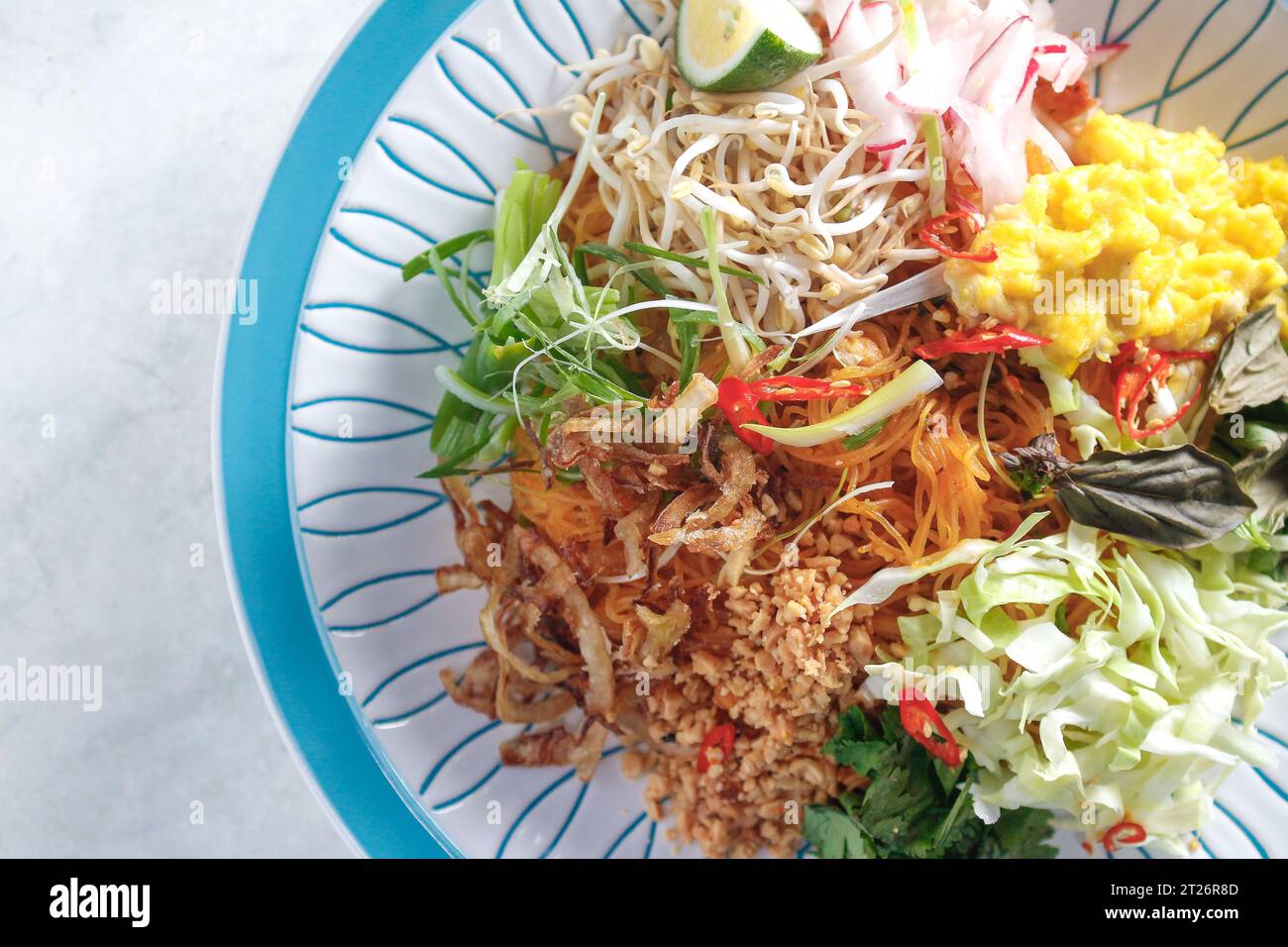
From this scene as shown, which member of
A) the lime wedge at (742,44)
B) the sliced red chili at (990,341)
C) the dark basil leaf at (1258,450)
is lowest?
the dark basil leaf at (1258,450)

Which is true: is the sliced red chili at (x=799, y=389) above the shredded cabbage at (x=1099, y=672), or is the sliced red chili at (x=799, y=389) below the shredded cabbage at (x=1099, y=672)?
above

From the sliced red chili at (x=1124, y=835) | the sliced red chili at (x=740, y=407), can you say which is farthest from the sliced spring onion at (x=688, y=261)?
the sliced red chili at (x=1124, y=835)

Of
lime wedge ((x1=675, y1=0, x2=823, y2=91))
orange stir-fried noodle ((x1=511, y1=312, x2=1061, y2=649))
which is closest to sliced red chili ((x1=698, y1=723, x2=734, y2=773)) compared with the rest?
orange stir-fried noodle ((x1=511, y1=312, x2=1061, y2=649))

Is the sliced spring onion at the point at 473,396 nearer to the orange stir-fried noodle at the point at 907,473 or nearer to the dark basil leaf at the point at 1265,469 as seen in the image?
the orange stir-fried noodle at the point at 907,473

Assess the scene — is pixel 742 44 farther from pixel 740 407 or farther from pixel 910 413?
pixel 910 413

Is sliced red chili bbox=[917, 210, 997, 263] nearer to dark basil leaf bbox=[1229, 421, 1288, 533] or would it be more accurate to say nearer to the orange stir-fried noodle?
the orange stir-fried noodle

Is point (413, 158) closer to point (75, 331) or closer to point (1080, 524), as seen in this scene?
point (75, 331)
